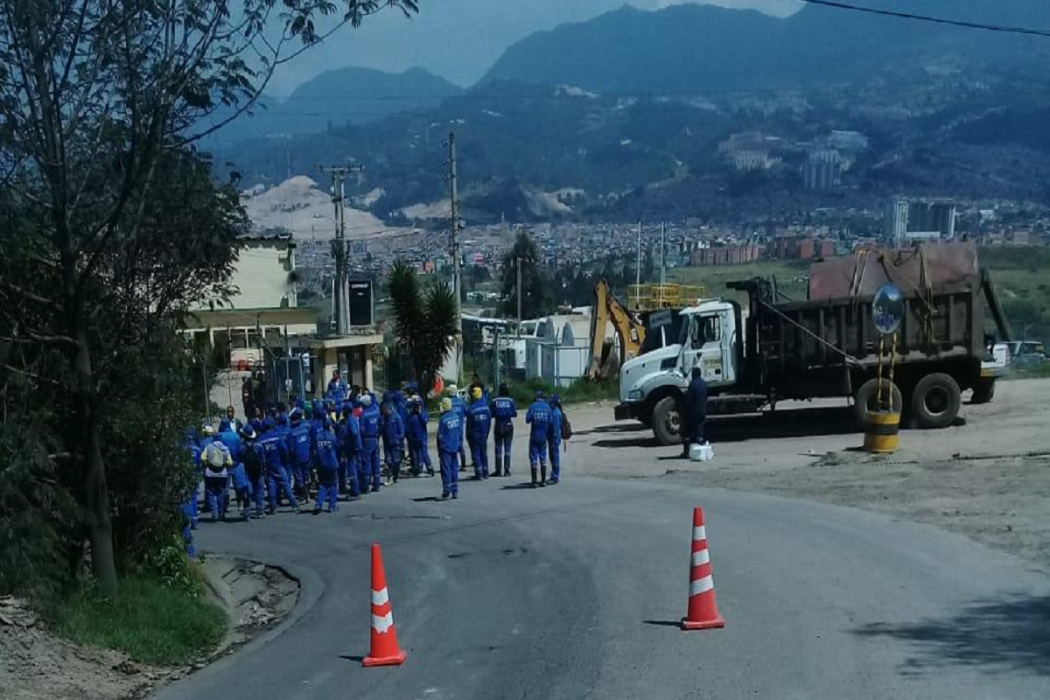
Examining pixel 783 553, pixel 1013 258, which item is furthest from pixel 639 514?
pixel 1013 258

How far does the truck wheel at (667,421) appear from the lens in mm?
25922

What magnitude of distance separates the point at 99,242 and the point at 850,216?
162m

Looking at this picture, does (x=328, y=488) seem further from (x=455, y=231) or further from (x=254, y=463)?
(x=455, y=231)

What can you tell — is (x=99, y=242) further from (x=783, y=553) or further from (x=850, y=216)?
(x=850, y=216)

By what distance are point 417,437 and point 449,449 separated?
364 cm

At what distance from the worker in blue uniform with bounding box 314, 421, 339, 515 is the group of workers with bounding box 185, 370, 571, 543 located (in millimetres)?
17

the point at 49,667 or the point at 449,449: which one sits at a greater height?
the point at 449,449

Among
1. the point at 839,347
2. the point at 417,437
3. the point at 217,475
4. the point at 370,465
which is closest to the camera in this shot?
the point at 217,475

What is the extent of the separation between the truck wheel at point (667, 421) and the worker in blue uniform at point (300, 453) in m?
7.45

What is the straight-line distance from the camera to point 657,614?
11.2 m

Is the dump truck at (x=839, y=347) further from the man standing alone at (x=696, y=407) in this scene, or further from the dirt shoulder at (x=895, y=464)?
the man standing alone at (x=696, y=407)

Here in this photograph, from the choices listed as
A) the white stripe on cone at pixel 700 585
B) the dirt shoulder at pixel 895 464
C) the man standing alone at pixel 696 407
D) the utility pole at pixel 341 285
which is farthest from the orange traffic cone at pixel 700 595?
the utility pole at pixel 341 285

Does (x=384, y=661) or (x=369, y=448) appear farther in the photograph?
(x=369, y=448)

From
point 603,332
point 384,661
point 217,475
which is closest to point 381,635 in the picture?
point 384,661
